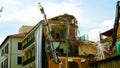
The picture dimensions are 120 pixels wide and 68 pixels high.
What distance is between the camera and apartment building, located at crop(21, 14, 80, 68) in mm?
56312

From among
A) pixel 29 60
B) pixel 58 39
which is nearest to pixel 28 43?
pixel 29 60

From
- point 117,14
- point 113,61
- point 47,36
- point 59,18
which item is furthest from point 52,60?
point 113,61

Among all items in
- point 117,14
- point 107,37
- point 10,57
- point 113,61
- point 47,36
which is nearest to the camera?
point 113,61

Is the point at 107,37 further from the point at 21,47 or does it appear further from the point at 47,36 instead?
the point at 21,47

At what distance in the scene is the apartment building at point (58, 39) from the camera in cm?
5631

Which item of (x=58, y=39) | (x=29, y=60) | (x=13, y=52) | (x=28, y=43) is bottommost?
(x=29, y=60)

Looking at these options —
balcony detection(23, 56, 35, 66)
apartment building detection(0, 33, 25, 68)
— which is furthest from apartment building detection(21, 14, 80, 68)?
apartment building detection(0, 33, 25, 68)

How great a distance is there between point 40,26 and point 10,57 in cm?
2022

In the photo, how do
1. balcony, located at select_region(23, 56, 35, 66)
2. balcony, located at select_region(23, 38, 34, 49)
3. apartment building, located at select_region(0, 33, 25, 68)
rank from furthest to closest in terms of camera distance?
apartment building, located at select_region(0, 33, 25, 68) < balcony, located at select_region(23, 38, 34, 49) < balcony, located at select_region(23, 56, 35, 66)

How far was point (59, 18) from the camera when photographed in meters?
59.8

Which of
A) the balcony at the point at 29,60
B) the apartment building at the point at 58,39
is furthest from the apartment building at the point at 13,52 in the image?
the apartment building at the point at 58,39

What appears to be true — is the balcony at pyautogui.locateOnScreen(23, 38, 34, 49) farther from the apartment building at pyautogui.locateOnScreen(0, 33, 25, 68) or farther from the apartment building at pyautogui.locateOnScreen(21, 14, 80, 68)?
the apartment building at pyautogui.locateOnScreen(0, 33, 25, 68)

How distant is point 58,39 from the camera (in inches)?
2313

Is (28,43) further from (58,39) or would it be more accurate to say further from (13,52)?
(13,52)
